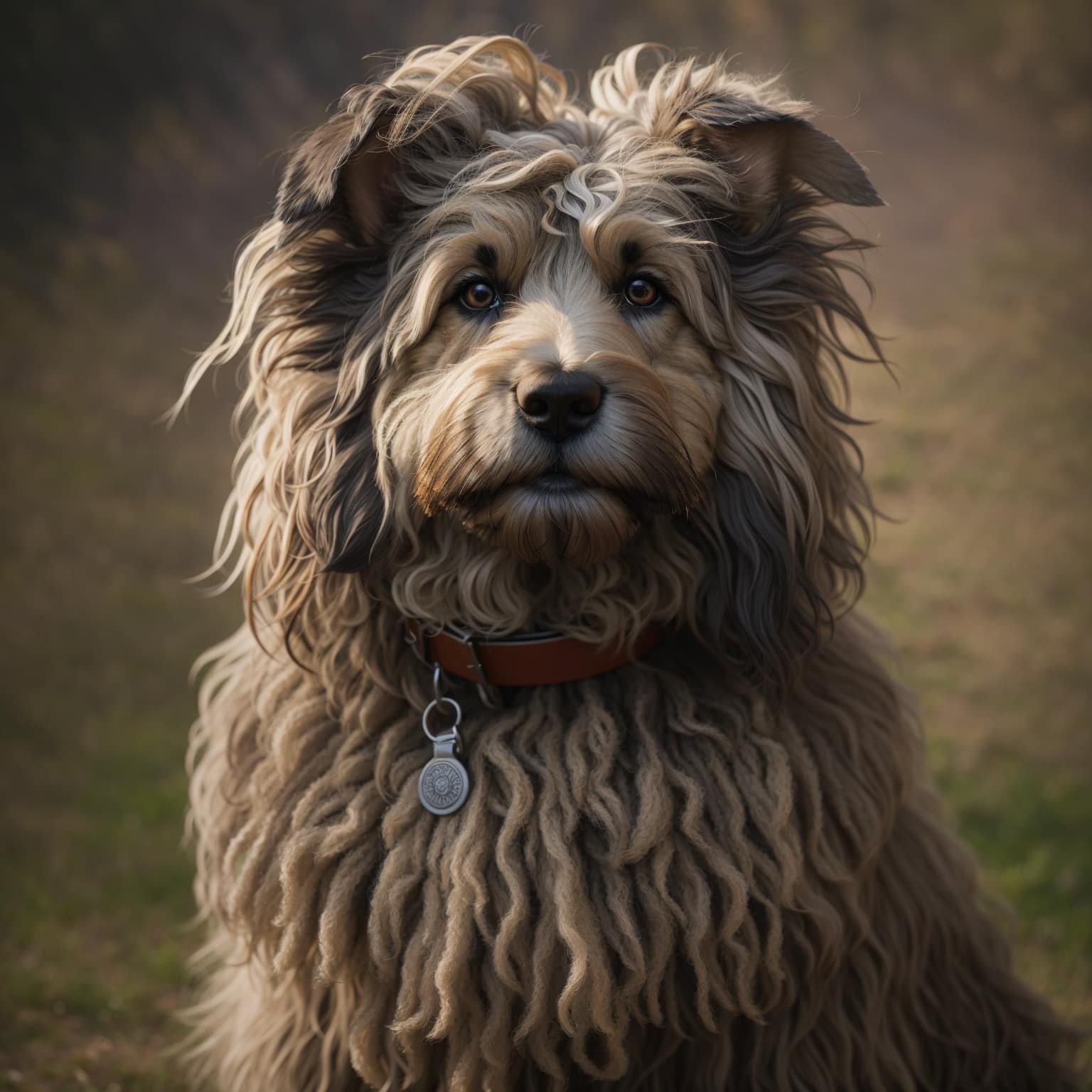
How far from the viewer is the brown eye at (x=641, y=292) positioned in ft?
7.38

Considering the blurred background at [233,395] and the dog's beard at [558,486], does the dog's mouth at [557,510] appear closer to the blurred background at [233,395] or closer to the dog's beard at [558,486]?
the dog's beard at [558,486]

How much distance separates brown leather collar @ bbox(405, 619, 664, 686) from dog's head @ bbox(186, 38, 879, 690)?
6 centimetres

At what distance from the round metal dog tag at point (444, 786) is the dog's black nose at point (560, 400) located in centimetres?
66

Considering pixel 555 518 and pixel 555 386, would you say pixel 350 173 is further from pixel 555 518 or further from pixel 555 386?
pixel 555 518

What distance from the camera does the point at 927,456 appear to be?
20.6ft

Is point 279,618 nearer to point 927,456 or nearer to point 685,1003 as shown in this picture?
point 685,1003

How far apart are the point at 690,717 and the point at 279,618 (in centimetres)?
81

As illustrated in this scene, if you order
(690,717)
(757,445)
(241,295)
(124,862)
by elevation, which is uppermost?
(241,295)

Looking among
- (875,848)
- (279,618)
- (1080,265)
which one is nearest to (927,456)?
(1080,265)

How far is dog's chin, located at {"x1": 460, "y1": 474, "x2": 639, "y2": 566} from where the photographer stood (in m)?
2.06

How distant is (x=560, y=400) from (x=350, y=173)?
649mm

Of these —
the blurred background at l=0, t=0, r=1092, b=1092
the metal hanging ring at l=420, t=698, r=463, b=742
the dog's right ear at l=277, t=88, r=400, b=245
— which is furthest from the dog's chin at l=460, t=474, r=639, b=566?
the blurred background at l=0, t=0, r=1092, b=1092

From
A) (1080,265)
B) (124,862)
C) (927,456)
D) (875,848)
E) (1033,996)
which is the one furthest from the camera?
(1080,265)

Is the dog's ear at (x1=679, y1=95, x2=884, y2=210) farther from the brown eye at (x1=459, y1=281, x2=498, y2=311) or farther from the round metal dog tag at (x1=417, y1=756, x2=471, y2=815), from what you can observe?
the round metal dog tag at (x1=417, y1=756, x2=471, y2=815)
